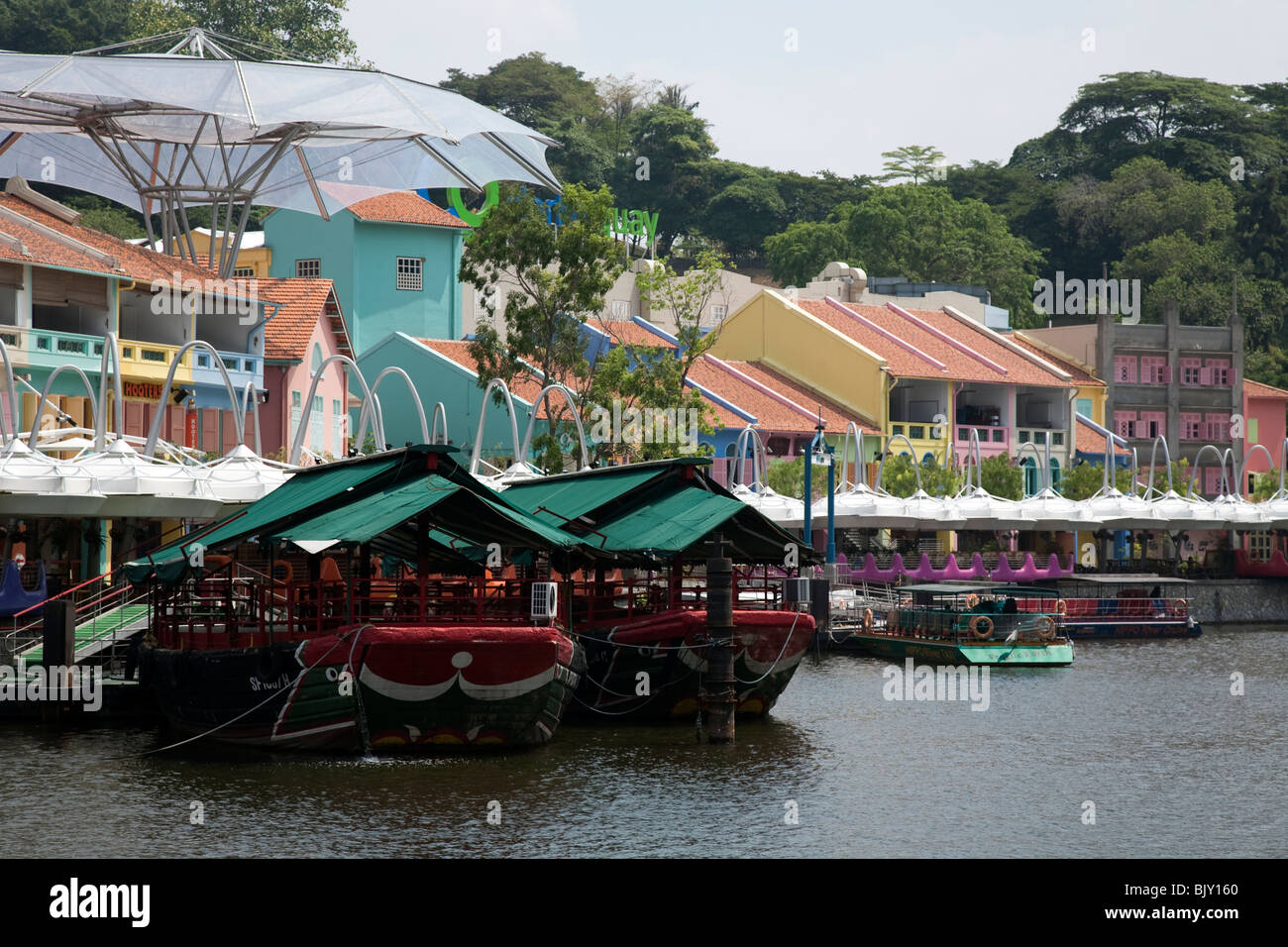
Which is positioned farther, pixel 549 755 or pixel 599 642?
pixel 599 642

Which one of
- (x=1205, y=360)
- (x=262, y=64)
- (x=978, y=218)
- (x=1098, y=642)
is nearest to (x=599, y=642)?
(x=262, y=64)

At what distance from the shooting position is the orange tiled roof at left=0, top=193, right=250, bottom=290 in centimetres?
4916

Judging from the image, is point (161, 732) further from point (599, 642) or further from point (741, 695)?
point (741, 695)

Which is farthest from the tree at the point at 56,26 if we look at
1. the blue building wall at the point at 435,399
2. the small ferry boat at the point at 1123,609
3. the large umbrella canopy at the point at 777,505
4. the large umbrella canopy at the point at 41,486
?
the large umbrella canopy at the point at 41,486

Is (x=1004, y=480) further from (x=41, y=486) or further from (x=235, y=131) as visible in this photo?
(x=41, y=486)

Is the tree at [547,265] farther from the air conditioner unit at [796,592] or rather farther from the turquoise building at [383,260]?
the air conditioner unit at [796,592]

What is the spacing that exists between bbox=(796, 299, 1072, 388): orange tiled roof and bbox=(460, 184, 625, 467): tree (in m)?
24.5

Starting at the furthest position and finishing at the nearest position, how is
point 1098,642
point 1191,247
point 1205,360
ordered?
point 1191,247, point 1205,360, point 1098,642

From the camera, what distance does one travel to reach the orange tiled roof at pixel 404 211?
71.9 m

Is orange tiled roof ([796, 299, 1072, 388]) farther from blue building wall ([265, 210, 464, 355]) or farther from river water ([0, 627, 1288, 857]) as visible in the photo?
river water ([0, 627, 1288, 857])

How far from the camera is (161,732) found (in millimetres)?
34562

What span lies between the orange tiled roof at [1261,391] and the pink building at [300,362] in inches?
2039

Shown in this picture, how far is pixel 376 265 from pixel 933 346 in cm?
2707

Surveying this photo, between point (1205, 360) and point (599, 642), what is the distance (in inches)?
2526
